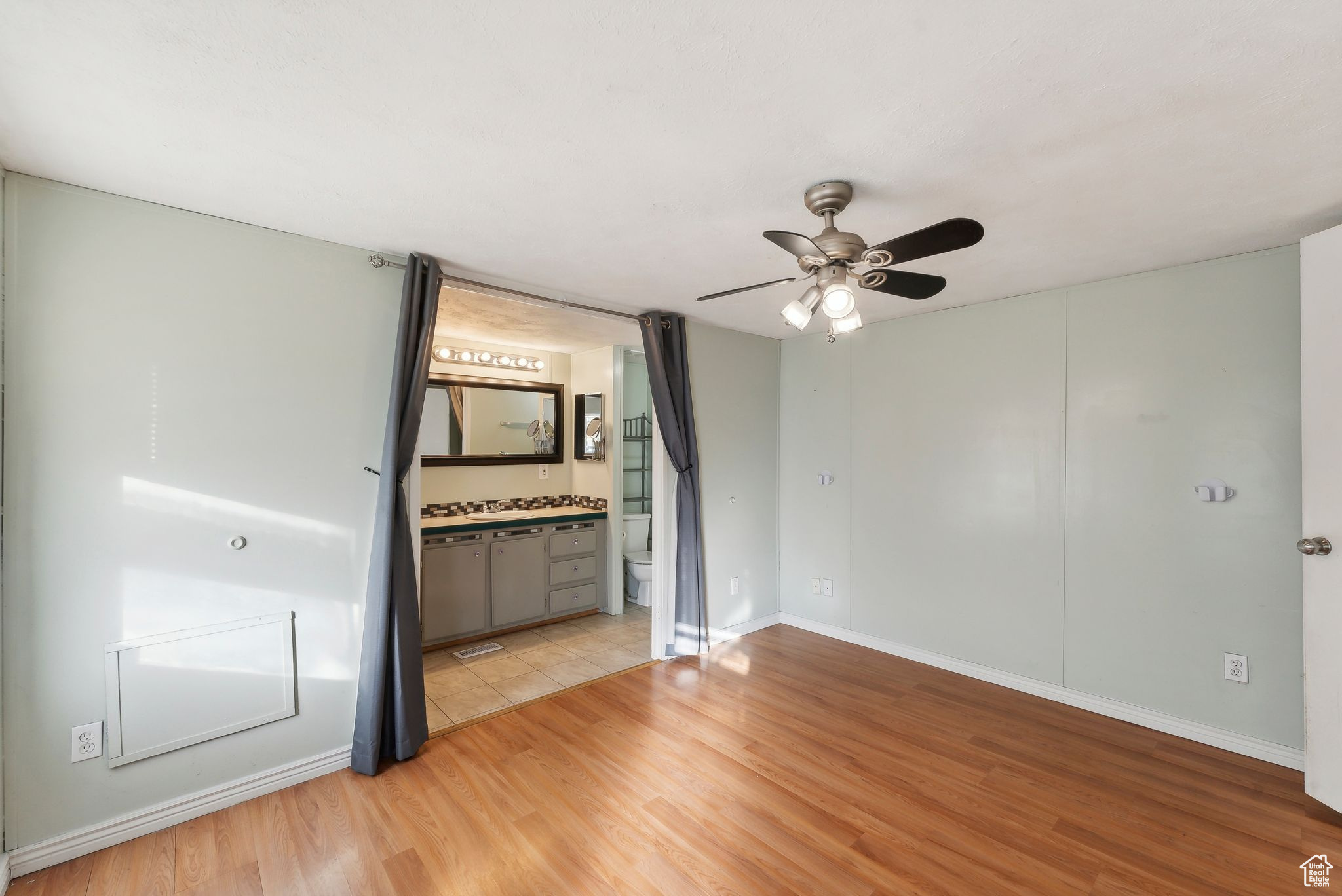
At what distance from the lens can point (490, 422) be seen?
16.0 feet

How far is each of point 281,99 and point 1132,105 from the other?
232 cm

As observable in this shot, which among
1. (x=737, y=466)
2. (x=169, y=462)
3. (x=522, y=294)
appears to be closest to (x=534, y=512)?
(x=737, y=466)

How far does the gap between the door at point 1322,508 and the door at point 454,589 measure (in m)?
4.44

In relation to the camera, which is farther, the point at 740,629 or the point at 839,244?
the point at 740,629

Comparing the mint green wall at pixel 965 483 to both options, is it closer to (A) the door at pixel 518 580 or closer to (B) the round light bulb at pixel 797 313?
(B) the round light bulb at pixel 797 313

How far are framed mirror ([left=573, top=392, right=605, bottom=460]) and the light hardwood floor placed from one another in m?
2.48

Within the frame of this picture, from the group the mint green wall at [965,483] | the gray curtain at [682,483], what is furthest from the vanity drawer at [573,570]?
the mint green wall at [965,483]

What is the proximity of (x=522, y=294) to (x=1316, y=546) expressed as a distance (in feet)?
12.4

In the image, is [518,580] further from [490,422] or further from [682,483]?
[682,483]

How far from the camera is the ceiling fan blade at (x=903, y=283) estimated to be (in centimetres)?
201

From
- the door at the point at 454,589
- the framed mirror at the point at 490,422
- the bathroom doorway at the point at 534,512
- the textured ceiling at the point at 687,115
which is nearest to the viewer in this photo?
the textured ceiling at the point at 687,115

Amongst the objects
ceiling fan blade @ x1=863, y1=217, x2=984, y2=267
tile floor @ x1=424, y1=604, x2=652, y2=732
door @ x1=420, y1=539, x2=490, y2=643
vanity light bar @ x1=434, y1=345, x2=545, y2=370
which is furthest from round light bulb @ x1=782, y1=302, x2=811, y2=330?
vanity light bar @ x1=434, y1=345, x2=545, y2=370

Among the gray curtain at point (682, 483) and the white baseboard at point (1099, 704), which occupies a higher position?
the gray curtain at point (682, 483)

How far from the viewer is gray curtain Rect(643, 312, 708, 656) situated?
12.6 feet
